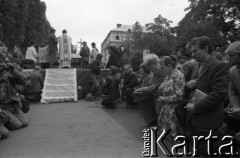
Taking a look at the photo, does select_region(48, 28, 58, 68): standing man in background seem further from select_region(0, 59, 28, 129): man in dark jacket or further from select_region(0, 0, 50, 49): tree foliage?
select_region(0, 0, 50, 49): tree foliage

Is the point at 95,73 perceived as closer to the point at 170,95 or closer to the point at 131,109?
the point at 131,109

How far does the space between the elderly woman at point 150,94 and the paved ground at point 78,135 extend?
1.18 ft

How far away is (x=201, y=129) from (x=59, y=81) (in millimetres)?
7640

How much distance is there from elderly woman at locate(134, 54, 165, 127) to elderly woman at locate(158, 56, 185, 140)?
0.45m

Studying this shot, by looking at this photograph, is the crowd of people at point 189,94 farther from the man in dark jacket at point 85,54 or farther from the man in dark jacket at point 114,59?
the man in dark jacket at point 85,54

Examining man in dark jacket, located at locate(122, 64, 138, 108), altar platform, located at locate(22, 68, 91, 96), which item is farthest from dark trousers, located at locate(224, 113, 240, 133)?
altar platform, located at locate(22, 68, 91, 96)

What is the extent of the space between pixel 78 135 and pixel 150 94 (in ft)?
5.60

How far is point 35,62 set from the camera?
13203 millimetres

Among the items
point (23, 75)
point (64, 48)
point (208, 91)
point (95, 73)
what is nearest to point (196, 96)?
point (208, 91)

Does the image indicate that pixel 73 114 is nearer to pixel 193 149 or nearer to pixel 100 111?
pixel 100 111

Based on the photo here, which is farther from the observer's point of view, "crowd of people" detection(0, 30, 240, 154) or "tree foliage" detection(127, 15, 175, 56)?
"tree foliage" detection(127, 15, 175, 56)

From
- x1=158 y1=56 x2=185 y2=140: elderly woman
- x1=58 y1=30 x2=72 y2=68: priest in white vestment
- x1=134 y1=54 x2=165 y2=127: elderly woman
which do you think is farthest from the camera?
x1=58 y1=30 x2=72 y2=68: priest in white vestment

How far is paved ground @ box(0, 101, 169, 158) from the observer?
4555mm

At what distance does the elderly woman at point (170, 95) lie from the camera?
197 inches
